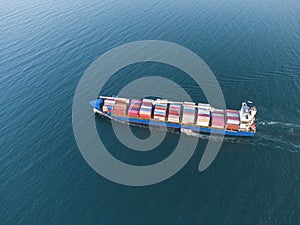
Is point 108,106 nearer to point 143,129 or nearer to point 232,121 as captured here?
point 143,129

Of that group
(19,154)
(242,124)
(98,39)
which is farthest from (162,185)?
(98,39)

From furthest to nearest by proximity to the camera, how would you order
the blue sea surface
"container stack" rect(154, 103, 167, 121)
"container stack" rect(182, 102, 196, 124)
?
"container stack" rect(154, 103, 167, 121), "container stack" rect(182, 102, 196, 124), the blue sea surface

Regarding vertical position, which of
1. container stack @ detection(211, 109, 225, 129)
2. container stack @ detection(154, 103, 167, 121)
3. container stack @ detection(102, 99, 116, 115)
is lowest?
container stack @ detection(102, 99, 116, 115)

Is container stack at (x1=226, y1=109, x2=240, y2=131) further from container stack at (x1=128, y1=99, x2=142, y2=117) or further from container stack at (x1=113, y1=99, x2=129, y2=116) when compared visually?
container stack at (x1=113, y1=99, x2=129, y2=116)

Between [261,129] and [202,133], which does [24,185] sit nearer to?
[202,133]

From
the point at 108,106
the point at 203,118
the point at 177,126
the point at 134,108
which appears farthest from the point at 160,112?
the point at 108,106

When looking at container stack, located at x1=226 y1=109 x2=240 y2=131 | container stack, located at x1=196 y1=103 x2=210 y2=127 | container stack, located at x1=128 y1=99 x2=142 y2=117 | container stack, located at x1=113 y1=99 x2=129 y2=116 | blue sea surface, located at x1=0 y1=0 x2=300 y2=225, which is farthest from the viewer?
container stack, located at x1=113 y1=99 x2=129 y2=116

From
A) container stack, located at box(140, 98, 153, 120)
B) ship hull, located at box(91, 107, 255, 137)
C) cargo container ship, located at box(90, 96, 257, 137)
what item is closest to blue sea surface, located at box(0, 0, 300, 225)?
ship hull, located at box(91, 107, 255, 137)
